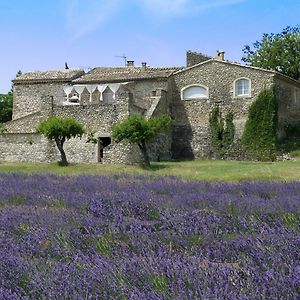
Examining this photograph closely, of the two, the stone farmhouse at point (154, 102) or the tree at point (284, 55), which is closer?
the stone farmhouse at point (154, 102)

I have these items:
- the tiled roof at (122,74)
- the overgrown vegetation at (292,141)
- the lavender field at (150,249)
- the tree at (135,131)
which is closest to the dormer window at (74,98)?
the tiled roof at (122,74)

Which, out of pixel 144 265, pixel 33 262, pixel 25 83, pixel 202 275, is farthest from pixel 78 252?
pixel 25 83

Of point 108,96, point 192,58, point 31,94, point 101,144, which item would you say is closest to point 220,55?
point 192,58

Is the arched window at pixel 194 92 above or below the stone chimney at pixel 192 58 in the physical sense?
below

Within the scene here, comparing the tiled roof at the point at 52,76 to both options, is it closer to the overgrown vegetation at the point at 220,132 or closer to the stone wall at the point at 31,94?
the stone wall at the point at 31,94

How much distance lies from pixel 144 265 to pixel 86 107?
21860mm

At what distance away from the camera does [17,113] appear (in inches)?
1185

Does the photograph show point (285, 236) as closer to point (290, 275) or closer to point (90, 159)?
point (290, 275)

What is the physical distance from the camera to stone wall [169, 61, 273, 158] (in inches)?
1010

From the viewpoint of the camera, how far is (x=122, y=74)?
90.8ft

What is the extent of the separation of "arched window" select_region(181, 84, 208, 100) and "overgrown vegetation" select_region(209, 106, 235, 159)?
3.25ft

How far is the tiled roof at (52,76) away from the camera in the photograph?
2884 centimetres

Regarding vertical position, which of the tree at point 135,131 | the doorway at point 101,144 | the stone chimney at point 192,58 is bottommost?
the doorway at point 101,144

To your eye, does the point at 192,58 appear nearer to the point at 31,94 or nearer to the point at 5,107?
the point at 31,94
